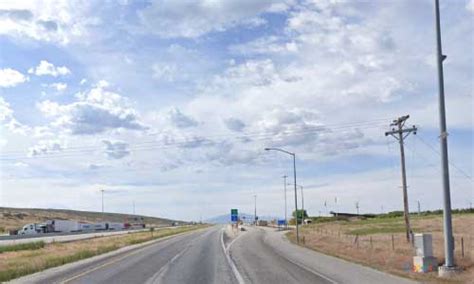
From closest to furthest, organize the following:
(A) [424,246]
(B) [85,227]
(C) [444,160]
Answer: (C) [444,160] → (A) [424,246] → (B) [85,227]

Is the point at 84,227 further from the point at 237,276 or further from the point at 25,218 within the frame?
the point at 237,276

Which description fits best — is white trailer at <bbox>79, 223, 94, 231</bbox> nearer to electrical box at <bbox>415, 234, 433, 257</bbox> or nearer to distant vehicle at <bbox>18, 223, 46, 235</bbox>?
distant vehicle at <bbox>18, 223, 46, 235</bbox>

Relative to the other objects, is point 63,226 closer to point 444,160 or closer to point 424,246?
point 424,246

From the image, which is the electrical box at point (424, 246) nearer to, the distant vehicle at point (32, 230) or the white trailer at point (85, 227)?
the distant vehicle at point (32, 230)

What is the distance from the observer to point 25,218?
180 m

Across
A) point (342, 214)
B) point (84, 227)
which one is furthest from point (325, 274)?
point (342, 214)

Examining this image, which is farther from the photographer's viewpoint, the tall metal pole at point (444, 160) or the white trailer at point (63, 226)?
the white trailer at point (63, 226)

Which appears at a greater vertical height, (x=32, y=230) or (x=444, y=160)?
(x=444, y=160)

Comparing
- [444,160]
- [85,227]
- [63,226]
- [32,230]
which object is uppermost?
[444,160]

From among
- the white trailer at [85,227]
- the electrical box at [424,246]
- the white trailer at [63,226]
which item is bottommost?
the white trailer at [85,227]

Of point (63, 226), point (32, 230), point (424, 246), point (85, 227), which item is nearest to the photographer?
point (424, 246)

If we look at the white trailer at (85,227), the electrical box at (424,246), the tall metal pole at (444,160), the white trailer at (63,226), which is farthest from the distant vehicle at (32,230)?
the tall metal pole at (444,160)

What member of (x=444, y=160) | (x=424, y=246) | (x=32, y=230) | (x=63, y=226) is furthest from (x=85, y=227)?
(x=444, y=160)

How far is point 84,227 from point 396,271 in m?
135
